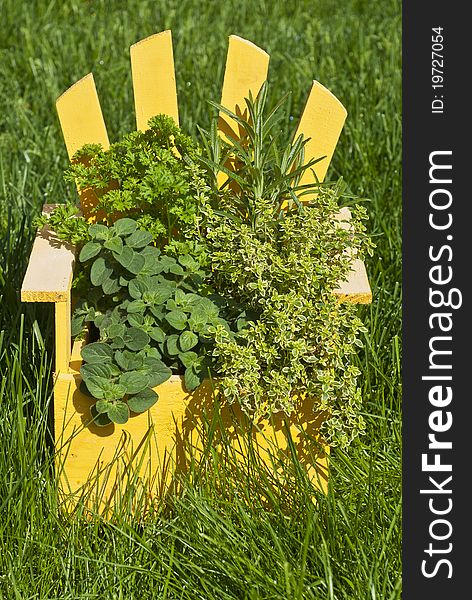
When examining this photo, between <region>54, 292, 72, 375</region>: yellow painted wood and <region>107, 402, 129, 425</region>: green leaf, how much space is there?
0.57ft

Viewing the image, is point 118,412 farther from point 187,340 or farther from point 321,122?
point 321,122

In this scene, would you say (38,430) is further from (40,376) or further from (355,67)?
(355,67)

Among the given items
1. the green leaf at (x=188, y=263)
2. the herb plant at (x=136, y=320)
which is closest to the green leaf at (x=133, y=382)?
the herb plant at (x=136, y=320)

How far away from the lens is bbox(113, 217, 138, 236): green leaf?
2518mm

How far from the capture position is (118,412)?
2.34 m

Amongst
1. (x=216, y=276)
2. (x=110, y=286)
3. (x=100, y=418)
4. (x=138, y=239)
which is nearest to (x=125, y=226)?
(x=138, y=239)

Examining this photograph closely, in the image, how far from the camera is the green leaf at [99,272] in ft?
8.14

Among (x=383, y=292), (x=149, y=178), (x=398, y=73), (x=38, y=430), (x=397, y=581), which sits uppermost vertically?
(x=398, y=73)

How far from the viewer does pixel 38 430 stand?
→ 254cm

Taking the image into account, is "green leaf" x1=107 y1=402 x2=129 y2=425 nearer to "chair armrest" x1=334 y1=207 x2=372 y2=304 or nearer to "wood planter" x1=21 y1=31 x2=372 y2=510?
"wood planter" x1=21 y1=31 x2=372 y2=510

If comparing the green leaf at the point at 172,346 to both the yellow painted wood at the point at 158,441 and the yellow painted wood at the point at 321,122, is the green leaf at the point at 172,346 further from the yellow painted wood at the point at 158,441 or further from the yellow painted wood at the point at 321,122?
the yellow painted wood at the point at 321,122

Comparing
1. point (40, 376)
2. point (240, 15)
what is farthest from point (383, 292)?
point (240, 15)

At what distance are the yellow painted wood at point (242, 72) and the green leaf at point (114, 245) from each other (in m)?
0.54

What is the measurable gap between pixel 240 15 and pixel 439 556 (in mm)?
3355
